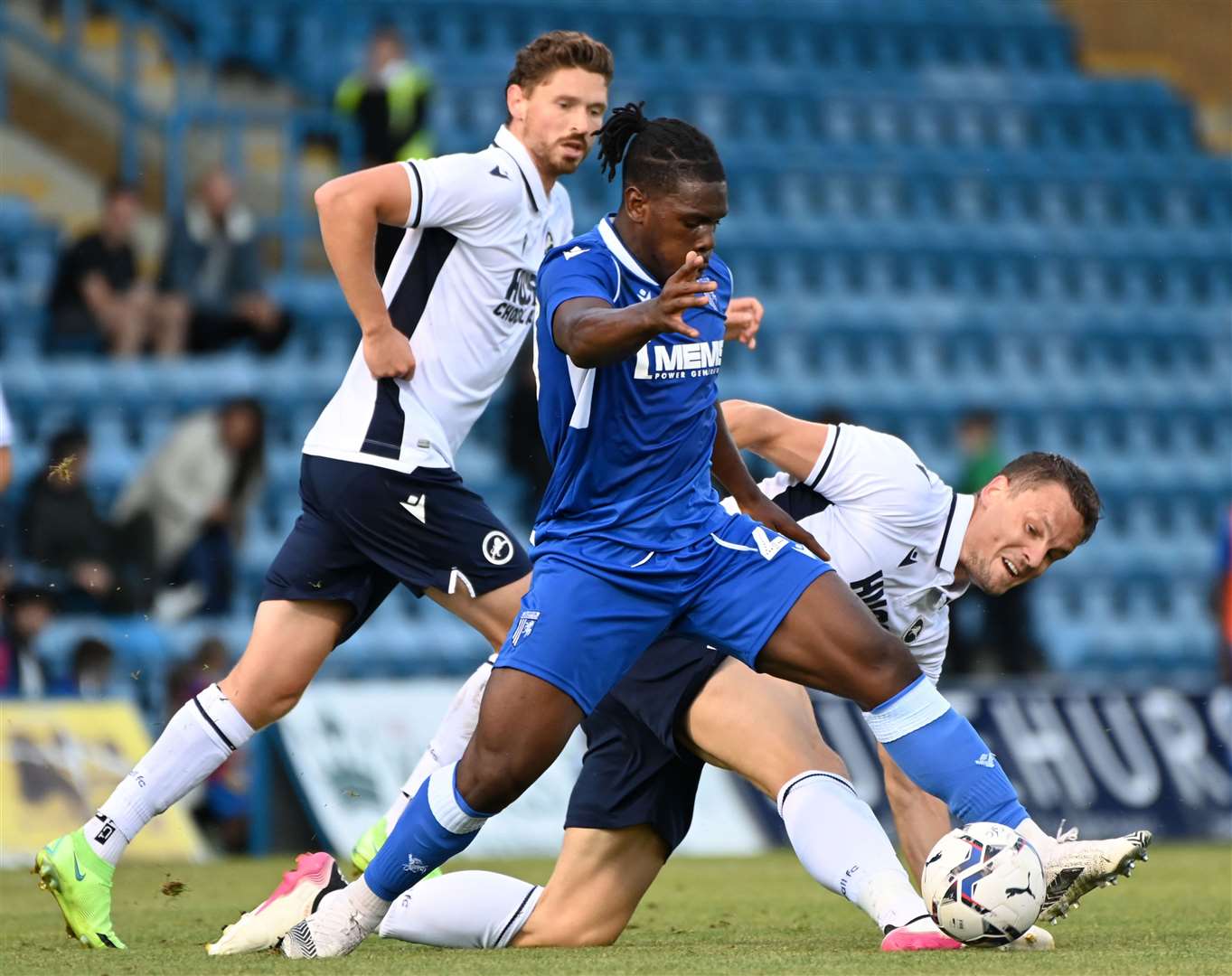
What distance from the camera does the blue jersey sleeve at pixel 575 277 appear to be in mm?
4500

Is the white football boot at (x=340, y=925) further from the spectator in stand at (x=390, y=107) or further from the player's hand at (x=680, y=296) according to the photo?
the spectator in stand at (x=390, y=107)

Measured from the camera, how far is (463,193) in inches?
219

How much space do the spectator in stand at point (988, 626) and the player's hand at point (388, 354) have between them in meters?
6.44

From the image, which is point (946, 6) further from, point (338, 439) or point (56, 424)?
point (338, 439)

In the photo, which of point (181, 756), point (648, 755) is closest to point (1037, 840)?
point (648, 755)

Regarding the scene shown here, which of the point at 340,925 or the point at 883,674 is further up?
the point at 883,674

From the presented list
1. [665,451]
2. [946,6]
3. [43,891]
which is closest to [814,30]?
[946,6]

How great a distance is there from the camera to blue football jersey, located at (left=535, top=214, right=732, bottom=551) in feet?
15.2

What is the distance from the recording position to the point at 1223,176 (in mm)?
15656

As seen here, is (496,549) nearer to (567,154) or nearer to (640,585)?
(640,585)

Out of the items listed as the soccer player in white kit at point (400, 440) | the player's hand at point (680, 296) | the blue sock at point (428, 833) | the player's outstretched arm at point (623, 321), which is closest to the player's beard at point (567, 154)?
the soccer player in white kit at point (400, 440)

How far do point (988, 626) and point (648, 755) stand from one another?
265 inches

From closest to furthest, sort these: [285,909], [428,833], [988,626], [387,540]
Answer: [428,833]
[285,909]
[387,540]
[988,626]

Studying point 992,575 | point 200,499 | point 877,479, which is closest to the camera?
point 992,575
